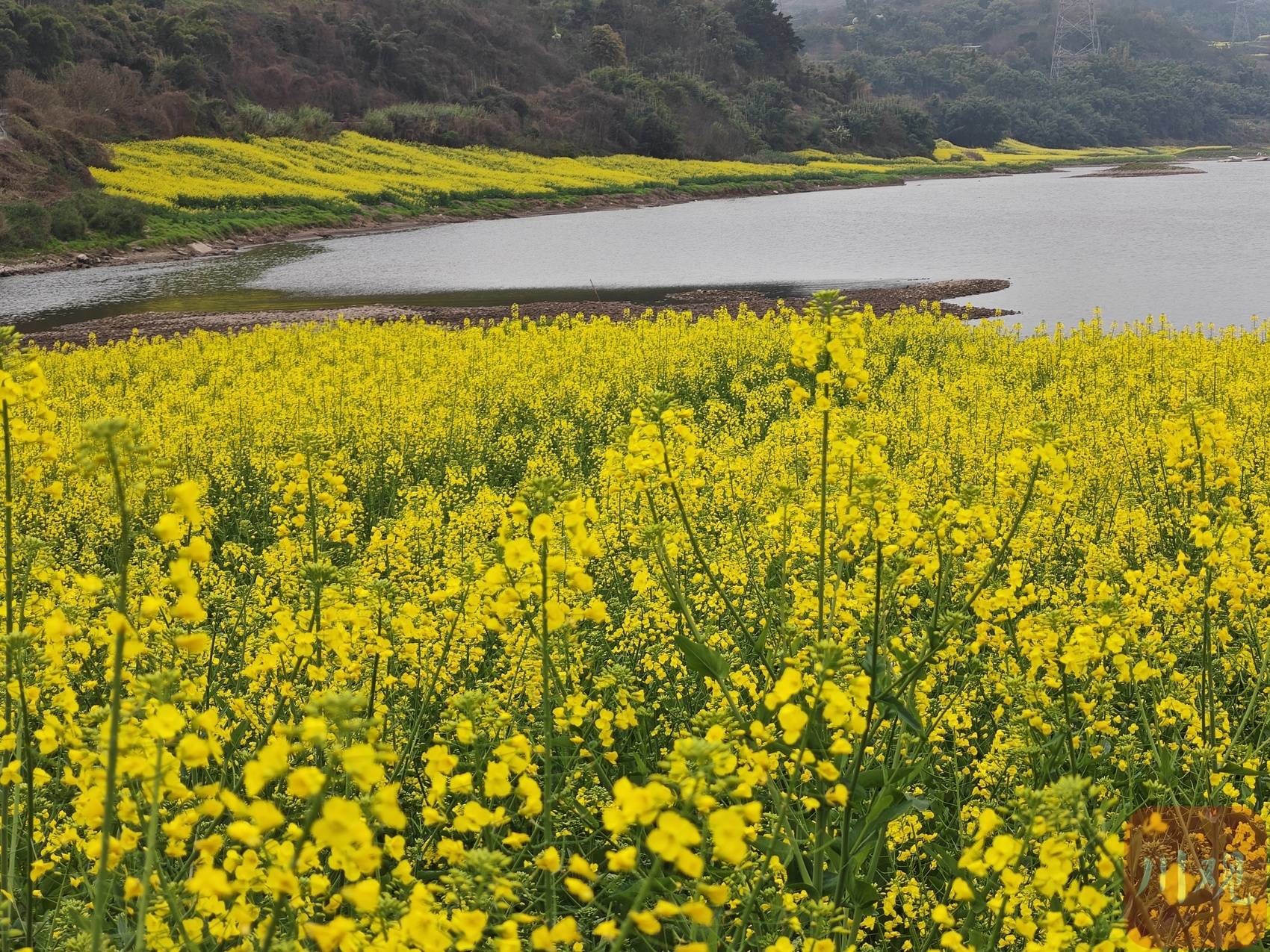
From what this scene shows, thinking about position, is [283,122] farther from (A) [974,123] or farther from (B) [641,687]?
(A) [974,123]

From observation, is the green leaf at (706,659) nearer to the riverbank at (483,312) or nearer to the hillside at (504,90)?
the riverbank at (483,312)

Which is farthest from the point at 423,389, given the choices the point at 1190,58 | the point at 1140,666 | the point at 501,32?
the point at 1190,58

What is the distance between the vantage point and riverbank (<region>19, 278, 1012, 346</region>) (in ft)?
63.9

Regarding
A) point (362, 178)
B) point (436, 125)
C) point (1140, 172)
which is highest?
point (436, 125)

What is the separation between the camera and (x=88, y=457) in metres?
2.03

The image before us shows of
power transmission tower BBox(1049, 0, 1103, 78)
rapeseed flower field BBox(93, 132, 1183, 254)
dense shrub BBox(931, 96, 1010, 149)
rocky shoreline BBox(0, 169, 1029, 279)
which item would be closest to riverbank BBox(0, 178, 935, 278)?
rocky shoreline BBox(0, 169, 1029, 279)

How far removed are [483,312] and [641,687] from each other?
1766 cm

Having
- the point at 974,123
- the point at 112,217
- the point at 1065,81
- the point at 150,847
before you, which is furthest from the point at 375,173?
the point at 1065,81

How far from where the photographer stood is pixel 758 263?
103 feet

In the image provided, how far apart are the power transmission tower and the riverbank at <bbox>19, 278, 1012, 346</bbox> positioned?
5555 inches

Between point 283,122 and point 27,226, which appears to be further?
point 283,122

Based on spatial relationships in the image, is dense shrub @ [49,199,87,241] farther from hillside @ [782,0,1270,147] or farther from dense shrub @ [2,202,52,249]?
hillside @ [782,0,1270,147]

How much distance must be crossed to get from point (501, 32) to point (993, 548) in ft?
281

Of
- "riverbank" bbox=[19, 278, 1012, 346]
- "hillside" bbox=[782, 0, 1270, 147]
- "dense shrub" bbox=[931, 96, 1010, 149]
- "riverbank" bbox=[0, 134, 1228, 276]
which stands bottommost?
"riverbank" bbox=[19, 278, 1012, 346]
